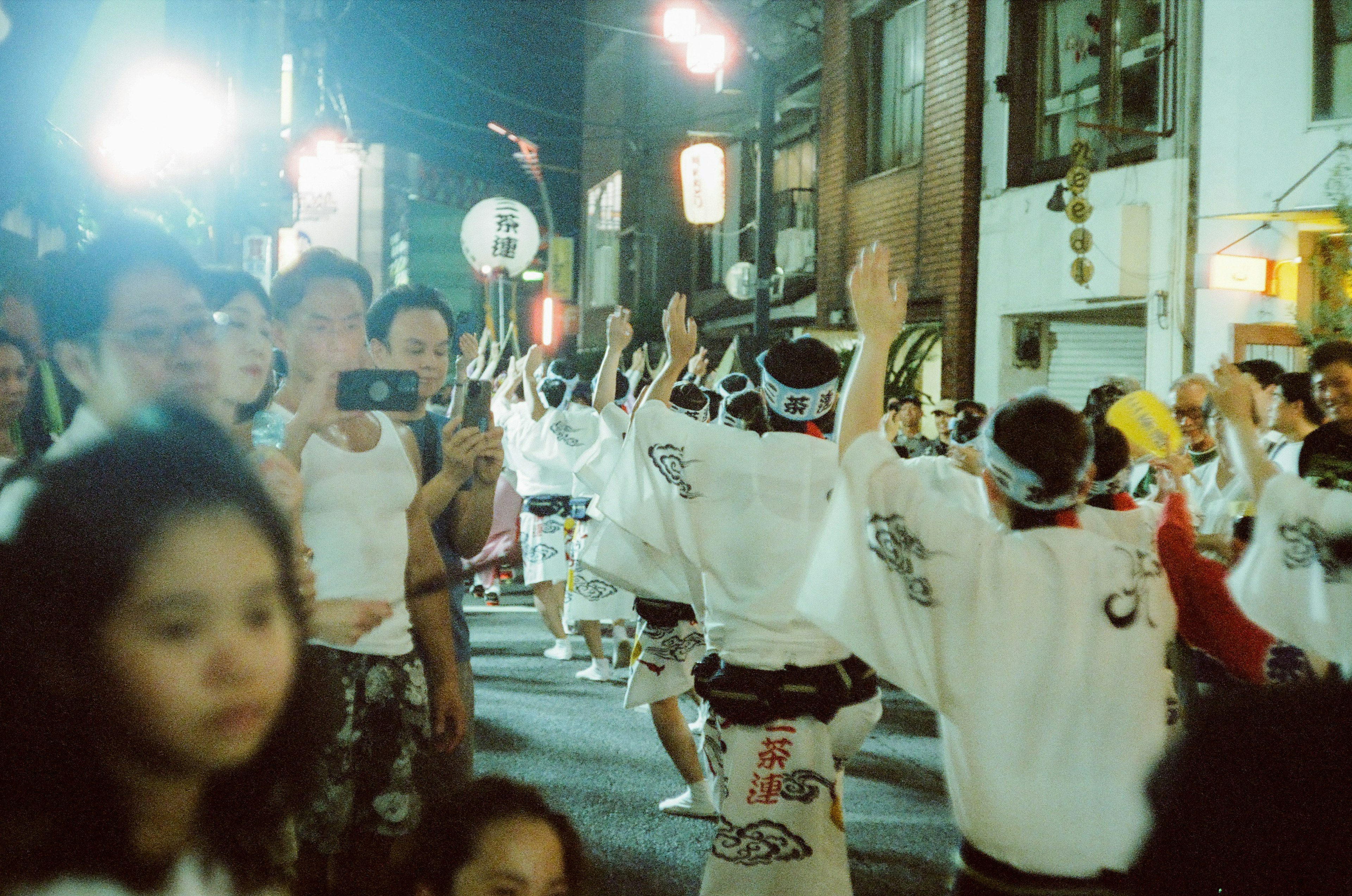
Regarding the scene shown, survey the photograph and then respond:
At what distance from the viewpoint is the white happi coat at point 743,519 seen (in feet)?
12.5

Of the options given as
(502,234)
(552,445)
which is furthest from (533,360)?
(502,234)

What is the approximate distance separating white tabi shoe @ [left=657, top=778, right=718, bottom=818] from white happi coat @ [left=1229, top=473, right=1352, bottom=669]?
3.40 meters

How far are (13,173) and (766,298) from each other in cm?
1095

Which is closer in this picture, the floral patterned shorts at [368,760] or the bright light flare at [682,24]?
the floral patterned shorts at [368,760]

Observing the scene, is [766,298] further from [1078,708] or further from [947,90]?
[1078,708]

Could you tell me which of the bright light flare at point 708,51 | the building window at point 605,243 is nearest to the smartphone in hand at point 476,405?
the bright light flare at point 708,51

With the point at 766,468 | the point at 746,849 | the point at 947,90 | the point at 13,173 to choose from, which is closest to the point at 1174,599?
the point at 766,468

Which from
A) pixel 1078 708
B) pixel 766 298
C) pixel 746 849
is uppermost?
pixel 766 298

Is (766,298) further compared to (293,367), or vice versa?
(766,298)

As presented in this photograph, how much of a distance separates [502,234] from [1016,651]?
13575mm

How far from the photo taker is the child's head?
6.55ft

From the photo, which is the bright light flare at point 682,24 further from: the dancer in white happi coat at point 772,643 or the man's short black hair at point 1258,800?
the man's short black hair at point 1258,800

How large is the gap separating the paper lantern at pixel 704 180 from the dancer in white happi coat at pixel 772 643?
1357 cm

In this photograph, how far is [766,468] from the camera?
3885mm
